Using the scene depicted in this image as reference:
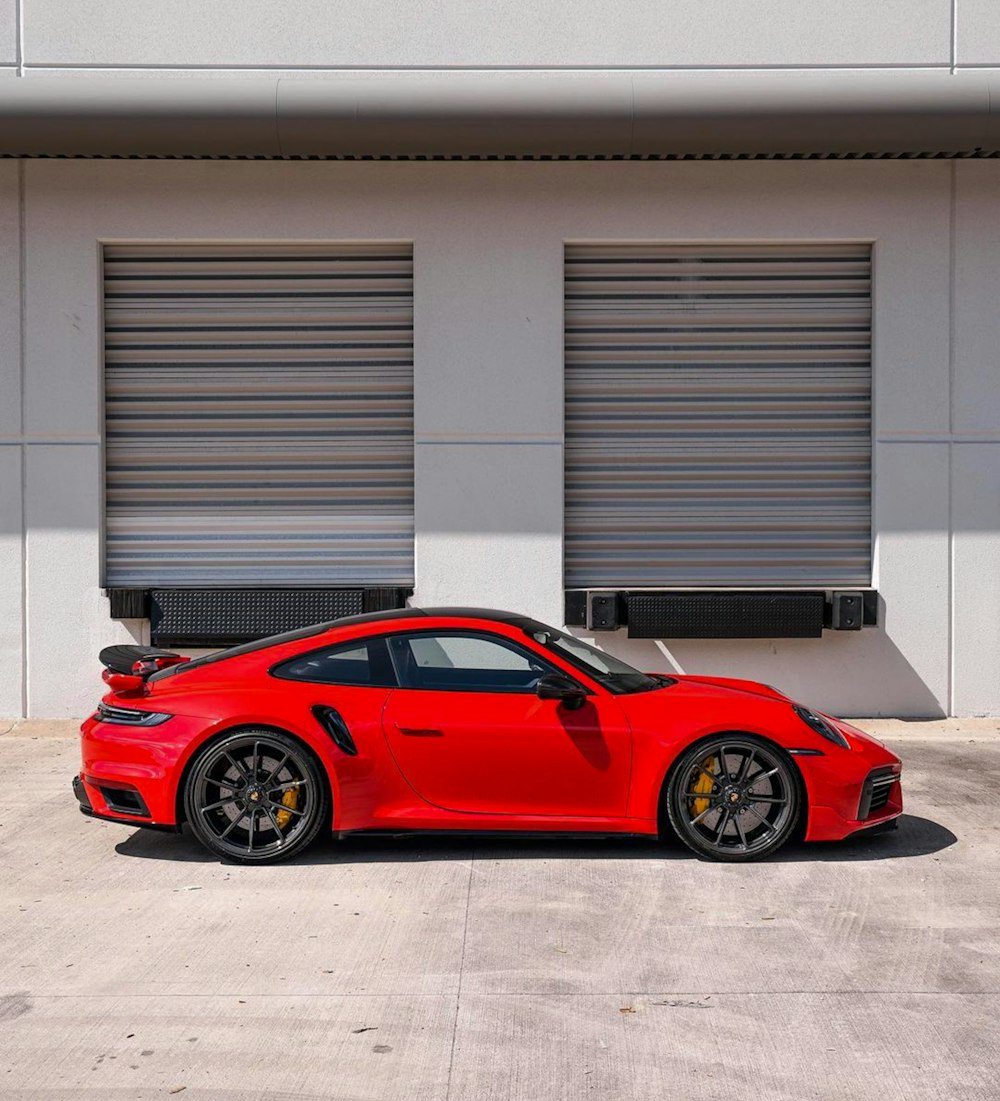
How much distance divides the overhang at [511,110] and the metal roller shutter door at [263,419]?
50.3 inches

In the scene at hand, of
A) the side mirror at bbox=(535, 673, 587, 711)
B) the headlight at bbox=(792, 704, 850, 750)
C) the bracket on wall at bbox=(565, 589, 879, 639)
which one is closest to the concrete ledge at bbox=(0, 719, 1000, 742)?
the bracket on wall at bbox=(565, 589, 879, 639)

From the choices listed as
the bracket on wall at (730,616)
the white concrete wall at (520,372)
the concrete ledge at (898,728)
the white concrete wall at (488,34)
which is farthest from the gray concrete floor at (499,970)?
the white concrete wall at (488,34)

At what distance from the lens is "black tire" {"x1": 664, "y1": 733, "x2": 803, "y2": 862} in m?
6.45

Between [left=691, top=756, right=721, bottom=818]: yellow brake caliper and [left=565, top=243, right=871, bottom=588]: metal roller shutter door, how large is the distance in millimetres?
5157

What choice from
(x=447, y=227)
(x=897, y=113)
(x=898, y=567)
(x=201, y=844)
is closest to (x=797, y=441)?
(x=898, y=567)

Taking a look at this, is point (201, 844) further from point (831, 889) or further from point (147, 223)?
point (147, 223)

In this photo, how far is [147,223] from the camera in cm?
1135

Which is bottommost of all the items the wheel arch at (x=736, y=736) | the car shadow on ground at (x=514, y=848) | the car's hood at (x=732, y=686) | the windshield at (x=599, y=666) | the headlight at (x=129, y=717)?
the car shadow on ground at (x=514, y=848)

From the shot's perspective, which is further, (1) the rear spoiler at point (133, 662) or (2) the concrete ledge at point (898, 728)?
(2) the concrete ledge at point (898, 728)

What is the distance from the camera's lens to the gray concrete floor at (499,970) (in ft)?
13.2

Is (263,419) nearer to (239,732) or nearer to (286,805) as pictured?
(239,732)

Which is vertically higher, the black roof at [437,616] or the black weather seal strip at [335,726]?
A: the black roof at [437,616]

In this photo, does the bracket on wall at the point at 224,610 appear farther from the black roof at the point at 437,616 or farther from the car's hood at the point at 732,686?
the car's hood at the point at 732,686

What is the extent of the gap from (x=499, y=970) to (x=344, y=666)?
85.7 inches
